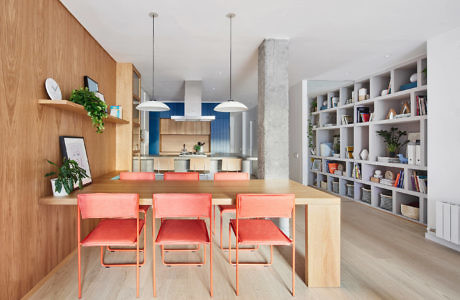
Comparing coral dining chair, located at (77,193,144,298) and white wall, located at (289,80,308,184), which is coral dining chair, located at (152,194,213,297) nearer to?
coral dining chair, located at (77,193,144,298)

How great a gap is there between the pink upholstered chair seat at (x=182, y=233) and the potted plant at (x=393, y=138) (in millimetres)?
3937

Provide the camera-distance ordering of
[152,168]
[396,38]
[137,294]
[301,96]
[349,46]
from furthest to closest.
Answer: [152,168] < [301,96] < [349,46] < [396,38] < [137,294]

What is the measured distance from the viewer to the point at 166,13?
2795 mm

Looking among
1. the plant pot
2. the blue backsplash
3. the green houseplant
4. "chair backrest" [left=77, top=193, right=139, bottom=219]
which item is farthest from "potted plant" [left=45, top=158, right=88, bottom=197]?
the blue backsplash

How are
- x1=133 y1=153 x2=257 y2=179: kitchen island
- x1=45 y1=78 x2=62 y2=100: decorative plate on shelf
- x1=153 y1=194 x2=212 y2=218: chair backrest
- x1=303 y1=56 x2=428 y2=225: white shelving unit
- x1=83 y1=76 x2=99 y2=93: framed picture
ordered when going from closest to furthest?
x1=153 y1=194 x2=212 y2=218: chair backrest
x1=45 y1=78 x2=62 y2=100: decorative plate on shelf
x1=83 y1=76 x2=99 y2=93: framed picture
x1=303 y1=56 x2=428 y2=225: white shelving unit
x1=133 y1=153 x2=257 y2=179: kitchen island

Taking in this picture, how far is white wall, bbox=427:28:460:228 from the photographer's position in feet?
10.2

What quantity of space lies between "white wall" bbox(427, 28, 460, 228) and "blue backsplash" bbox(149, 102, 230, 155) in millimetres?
6483

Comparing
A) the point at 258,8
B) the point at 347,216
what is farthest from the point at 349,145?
the point at 258,8

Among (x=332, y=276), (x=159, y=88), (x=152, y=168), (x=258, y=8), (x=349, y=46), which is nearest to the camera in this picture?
(x=332, y=276)

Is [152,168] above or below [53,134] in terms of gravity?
below

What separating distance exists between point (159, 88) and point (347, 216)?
541cm

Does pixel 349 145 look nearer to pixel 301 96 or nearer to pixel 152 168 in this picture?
pixel 301 96

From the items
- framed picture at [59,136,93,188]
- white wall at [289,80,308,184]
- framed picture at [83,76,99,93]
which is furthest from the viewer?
white wall at [289,80,308,184]

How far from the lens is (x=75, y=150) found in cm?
285
